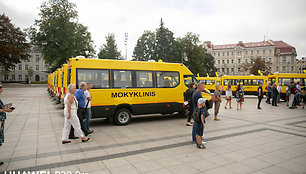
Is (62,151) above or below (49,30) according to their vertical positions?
below

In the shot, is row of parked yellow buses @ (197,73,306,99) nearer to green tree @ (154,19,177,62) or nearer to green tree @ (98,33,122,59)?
green tree @ (154,19,177,62)

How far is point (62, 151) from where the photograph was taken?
5484mm

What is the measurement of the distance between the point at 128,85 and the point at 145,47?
48.6 meters

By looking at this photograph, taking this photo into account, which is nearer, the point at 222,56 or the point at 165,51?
the point at 165,51

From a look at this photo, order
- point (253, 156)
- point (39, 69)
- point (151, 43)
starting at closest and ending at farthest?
point (253, 156), point (151, 43), point (39, 69)

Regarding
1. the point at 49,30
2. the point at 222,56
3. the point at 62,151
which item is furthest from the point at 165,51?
the point at 222,56

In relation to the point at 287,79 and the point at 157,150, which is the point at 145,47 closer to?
the point at 287,79

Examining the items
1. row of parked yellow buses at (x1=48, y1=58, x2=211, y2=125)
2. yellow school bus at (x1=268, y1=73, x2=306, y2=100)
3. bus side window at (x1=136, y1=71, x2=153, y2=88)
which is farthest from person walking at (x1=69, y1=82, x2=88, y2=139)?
yellow school bus at (x1=268, y1=73, x2=306, y2=100)

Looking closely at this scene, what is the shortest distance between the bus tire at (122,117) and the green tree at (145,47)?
1846 inches

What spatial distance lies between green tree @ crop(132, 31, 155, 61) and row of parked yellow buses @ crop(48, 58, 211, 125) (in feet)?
149

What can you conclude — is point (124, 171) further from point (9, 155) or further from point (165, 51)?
point (165, 51)

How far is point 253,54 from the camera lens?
92188mm

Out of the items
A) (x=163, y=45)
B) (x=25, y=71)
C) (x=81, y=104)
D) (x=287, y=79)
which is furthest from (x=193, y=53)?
(x=25, y=71)

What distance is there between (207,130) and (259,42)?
99687 millimetres
